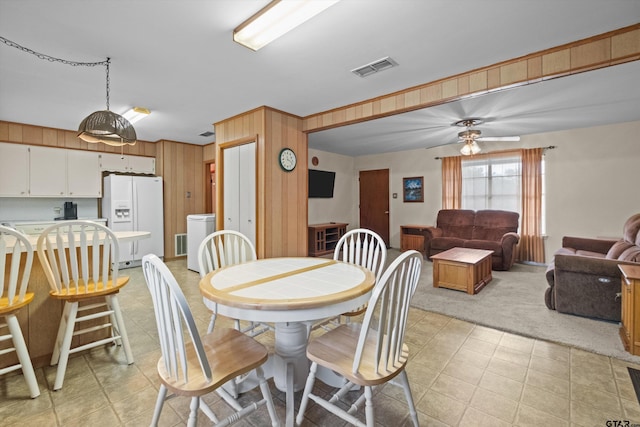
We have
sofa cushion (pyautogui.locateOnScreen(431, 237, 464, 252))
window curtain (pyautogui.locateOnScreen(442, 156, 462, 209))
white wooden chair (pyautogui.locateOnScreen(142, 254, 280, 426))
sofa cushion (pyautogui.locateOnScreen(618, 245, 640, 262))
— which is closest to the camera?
white wooden chair (pyautogui.locateOnScreen(142, 254, 280, 426))

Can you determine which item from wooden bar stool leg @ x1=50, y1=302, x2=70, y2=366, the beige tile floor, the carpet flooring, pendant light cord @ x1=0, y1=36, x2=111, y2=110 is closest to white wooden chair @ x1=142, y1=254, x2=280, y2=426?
the beige tile floor

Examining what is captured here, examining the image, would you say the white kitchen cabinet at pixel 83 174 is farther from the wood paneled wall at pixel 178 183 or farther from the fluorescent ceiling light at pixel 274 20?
the fluorescent ceiling light at pixel 274 20

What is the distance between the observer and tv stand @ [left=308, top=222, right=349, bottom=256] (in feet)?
20.5

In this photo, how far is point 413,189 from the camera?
22.1ft

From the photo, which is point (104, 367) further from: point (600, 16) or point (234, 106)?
point (600, 16)

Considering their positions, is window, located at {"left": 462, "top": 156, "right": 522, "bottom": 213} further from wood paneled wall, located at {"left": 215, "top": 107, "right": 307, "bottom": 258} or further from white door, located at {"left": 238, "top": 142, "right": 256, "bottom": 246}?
white door, located at {"left": 238, "top": 142, "right": 256, "bottom": 246}

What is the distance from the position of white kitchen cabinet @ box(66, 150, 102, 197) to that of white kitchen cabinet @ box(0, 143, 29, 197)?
19.7 inches

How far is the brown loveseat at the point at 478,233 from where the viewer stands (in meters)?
4.90

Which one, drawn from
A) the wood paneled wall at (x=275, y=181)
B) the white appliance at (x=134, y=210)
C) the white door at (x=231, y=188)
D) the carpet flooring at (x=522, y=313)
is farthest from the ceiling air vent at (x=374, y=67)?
the white appliance at (x=134, y=210)

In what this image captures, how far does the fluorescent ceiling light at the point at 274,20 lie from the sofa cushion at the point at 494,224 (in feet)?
16.7

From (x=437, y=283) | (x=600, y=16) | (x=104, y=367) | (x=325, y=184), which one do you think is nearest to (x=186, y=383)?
(x=104, y=367)

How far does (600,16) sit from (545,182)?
4095 mm

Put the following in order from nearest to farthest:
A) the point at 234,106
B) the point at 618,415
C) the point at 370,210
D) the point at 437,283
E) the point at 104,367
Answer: the point at 618,415, the point at 104,367, the point at 234,106, the point at 437,283, the point at 370,210

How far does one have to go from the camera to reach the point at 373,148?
6598 millimetres
